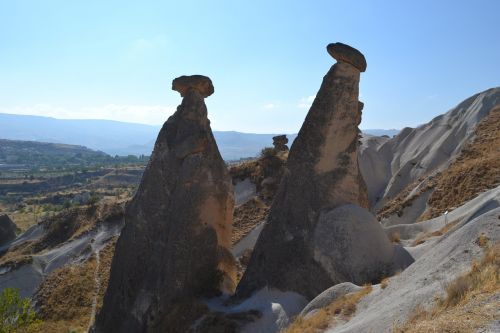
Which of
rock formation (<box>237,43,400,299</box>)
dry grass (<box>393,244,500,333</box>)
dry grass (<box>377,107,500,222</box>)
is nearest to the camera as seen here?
dry grass (<box>393,244,500,333</box>)

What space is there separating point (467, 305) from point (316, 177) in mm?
7795

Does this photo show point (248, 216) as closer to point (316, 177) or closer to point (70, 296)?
point (70, 296)

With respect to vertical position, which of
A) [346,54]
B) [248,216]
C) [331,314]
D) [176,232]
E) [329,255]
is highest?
[346,54]

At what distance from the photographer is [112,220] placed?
34219 mm

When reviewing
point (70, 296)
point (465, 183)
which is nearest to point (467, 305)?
point (465, 183)

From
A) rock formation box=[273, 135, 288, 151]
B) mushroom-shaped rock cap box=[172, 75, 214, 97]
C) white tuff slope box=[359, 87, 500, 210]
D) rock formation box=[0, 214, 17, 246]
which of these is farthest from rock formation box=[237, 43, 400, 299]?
rock formation box=[0, 214, 17, 246]

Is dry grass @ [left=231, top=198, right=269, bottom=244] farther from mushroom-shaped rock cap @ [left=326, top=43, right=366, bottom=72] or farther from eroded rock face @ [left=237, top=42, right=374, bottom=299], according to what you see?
mushroom-shaped rock cap @ [left=326, top=43, right=366, bottom=72]

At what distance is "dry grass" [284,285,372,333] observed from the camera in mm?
9742

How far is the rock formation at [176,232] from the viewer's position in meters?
14.2

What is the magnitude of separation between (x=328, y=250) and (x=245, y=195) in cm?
2047

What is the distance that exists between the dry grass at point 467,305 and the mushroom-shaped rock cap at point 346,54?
7322mm

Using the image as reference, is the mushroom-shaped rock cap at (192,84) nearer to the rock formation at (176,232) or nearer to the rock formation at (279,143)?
the rock formation at (176,232)

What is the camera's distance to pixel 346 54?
1406 centimetres

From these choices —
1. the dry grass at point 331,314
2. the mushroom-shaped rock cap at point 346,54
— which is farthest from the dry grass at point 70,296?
the mushroom-shaped rock cap at point 346,54
